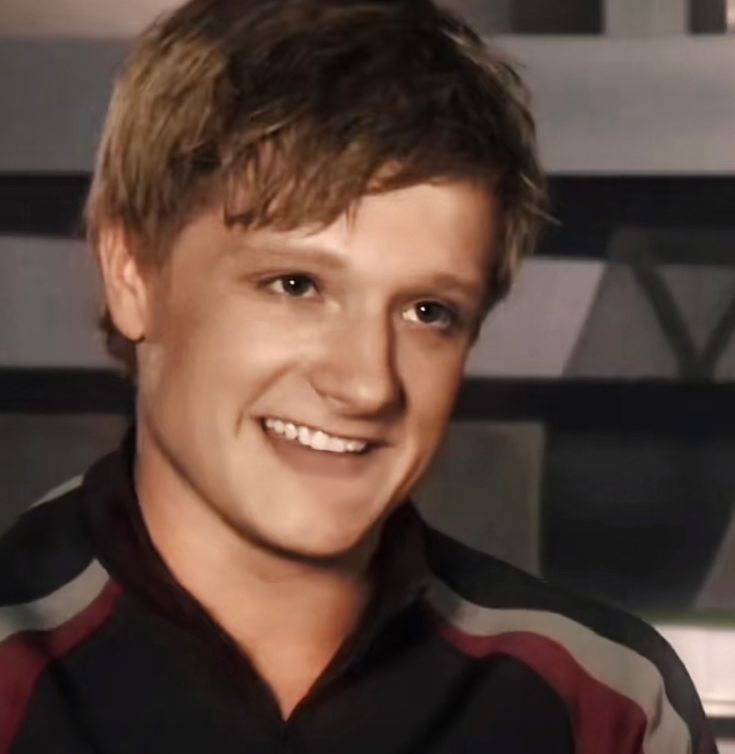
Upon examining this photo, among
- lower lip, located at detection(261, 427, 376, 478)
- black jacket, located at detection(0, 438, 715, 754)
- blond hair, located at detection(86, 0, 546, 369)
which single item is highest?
blond hair, located at detection(86, 0, 546, 369)

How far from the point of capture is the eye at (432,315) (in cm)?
62

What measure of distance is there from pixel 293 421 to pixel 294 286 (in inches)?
2.2

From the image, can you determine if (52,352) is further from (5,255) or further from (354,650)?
(354,650)

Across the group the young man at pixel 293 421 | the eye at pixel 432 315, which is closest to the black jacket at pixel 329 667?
the young man at pixel 293 421

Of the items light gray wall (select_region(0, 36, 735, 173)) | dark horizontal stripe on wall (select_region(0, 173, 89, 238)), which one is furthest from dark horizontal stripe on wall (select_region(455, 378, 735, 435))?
dark horizontal stripe on wall (select_region(0, 173, 89, 238))

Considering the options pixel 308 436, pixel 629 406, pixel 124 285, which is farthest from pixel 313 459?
pixel 629 406

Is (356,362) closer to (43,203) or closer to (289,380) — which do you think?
→ (289,380)

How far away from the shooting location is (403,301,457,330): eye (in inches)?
24.5

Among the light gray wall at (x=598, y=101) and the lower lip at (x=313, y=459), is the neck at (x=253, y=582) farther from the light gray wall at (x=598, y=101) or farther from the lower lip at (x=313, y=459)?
the light gray wall at (x=598, y=101)

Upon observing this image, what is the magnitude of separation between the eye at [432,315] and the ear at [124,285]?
0.12 metres

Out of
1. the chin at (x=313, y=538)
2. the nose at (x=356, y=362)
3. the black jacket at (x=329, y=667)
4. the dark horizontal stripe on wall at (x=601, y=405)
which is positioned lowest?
the black jacket at (x=329, y=667)

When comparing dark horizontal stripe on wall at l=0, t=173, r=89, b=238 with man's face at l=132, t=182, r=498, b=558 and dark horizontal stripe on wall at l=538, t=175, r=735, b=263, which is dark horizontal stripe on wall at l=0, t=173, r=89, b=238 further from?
dark horizontal stripe on wall at l=538, t=175, r=735, b=263

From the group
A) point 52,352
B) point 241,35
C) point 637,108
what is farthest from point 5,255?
point 637,108

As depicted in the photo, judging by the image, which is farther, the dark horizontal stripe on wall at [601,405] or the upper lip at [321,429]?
the dark horizontal stripe on wall at [601,405]
